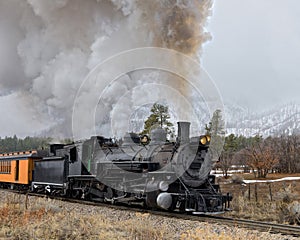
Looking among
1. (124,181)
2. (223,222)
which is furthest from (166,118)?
(223,222)

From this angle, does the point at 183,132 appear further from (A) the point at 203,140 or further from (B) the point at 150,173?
(B) the point at 150,173

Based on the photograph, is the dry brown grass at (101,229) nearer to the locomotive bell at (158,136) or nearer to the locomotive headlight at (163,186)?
the locomotive headlight at (163,186)

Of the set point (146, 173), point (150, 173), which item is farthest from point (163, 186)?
point (146, 173)

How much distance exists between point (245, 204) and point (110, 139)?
669cm

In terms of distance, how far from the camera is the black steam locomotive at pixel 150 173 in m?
11.9

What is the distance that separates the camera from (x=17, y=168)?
25719 mm

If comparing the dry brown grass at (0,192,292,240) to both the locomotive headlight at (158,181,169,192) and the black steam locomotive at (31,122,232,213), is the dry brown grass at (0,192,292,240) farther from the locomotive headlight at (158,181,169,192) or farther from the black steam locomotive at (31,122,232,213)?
the black steam locomotive at (31,122,232,213)

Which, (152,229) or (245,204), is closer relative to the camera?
(152,229)

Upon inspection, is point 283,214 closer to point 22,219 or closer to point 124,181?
point 124,181

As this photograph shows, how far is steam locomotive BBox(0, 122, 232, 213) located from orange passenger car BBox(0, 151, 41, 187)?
6129 millimetres

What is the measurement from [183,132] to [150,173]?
185cm

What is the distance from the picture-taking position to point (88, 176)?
1537cm

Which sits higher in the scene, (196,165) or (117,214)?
(196,165)

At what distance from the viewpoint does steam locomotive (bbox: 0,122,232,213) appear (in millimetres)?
11938
